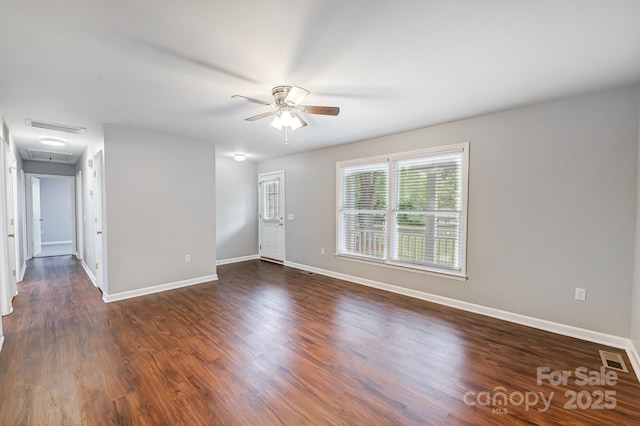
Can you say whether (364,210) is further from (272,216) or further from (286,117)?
(272,216)

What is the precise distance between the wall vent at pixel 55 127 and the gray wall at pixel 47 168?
12.6ft

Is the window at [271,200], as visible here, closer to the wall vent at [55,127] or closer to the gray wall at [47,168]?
the wall vent at [55,127]

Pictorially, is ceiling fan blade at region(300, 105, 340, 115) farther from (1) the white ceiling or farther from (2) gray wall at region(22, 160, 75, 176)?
(2) gray wall at region(22, 160, 75, 176)

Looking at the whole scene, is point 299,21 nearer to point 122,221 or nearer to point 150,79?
point 150,79

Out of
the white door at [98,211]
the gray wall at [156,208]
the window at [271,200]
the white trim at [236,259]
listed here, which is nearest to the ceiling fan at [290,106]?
the gray wall at [156,208]

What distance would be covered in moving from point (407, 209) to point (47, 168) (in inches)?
334

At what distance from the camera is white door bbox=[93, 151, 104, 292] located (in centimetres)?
399

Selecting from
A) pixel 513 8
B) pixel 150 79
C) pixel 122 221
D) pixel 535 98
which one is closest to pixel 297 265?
pixel 122 221

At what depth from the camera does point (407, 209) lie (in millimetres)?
4008

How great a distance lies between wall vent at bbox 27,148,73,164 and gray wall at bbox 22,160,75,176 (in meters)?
0.19

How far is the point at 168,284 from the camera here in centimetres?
428

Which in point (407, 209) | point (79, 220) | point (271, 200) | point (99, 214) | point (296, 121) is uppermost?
point (296, 121)

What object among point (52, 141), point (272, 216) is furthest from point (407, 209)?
point (52, 141)

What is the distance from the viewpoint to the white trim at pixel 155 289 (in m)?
3.73
